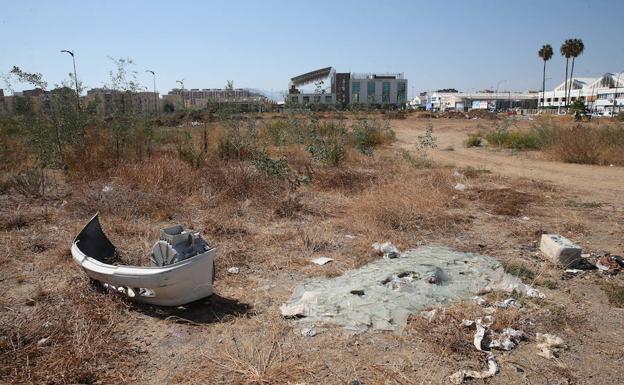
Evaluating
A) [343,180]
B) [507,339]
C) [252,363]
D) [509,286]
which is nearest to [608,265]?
[509,286]

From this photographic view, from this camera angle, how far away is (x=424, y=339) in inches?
123

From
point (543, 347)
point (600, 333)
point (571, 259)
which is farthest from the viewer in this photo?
point (571, 259)

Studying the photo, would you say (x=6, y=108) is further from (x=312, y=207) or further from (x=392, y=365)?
(x=392, y=365)

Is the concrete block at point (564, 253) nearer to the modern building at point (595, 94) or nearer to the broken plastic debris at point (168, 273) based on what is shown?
the broken plastic debris at point (168, 273)

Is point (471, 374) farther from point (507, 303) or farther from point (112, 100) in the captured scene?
point (112, 100)

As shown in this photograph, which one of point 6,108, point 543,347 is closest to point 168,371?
point 543,347

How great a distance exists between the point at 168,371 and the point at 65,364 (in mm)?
640

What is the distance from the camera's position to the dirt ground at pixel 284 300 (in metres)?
2.80

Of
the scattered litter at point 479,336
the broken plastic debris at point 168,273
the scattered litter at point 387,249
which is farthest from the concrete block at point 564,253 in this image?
the broken plastic debris at point 168,273

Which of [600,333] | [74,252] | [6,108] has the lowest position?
[600,333]

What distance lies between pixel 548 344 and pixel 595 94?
93462 millimetres

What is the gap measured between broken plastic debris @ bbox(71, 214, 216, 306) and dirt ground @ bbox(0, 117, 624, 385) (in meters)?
0.16

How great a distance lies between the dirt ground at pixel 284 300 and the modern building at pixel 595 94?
6503 cm

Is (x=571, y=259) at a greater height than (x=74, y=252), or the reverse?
(x=74, y=252)
